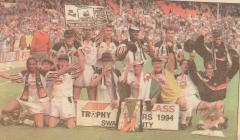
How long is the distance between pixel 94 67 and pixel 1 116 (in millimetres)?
156

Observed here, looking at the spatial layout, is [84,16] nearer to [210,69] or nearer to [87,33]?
[87,33]

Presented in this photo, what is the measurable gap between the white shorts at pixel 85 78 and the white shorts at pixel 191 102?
0.14m

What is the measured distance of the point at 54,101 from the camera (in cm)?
55

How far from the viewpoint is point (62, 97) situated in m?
0.55

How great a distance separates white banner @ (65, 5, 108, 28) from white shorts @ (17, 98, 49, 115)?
12 centimetres

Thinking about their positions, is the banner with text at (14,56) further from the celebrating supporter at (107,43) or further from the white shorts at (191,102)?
the white shorts at (191,102)

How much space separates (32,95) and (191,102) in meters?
0.23

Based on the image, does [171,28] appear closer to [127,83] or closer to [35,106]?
[127,83]

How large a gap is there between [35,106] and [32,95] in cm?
2

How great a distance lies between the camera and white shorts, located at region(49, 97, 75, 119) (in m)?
0.55

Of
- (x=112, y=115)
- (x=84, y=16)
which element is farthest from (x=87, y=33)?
(x=112, y=115)

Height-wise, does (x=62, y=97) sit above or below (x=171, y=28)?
below

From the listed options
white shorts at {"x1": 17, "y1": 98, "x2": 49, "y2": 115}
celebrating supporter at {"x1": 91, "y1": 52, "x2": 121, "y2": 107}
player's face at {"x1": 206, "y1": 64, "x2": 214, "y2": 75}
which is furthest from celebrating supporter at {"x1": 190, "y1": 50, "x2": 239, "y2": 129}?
white shorts at {"x1": 17, "y1": 98, "x2": 49, "y2": 115}

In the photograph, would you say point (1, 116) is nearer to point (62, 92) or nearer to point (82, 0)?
point (62, 92)
